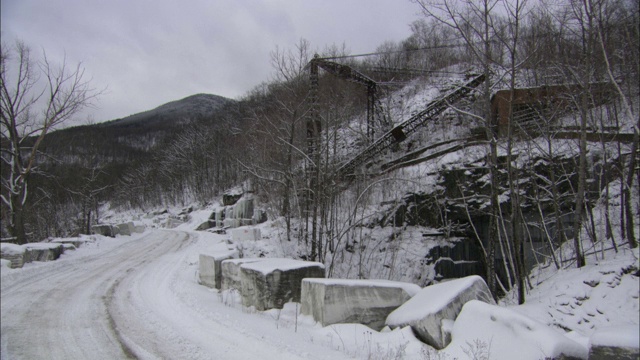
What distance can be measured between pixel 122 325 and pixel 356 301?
3558mm

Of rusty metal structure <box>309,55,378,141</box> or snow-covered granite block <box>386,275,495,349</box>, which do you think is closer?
snow-covered granite block <box>386,275,495,349</box>

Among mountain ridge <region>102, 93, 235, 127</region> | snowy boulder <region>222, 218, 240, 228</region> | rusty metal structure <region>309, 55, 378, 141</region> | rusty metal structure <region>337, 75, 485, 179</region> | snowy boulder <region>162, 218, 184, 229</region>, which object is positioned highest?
mountain ridge <region>102, 93, 235, 127</region>

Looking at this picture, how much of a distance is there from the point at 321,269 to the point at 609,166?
9.75 m

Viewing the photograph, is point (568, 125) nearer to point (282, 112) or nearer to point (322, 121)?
point (322, 121)

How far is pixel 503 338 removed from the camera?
466 centimetres

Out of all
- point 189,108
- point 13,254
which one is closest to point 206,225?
point 13,254

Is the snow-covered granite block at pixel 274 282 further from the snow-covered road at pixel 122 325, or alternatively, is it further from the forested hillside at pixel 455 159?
the forested hillside at pixel 455 159

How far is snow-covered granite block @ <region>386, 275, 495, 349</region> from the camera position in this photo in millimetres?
5297

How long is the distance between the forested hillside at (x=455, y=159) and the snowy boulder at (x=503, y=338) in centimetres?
266

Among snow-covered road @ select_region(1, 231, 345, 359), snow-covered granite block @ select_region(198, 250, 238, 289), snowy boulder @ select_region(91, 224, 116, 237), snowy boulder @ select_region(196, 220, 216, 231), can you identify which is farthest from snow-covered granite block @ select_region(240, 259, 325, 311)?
snowy boulder @ select_region(196, 220, 216, 231)

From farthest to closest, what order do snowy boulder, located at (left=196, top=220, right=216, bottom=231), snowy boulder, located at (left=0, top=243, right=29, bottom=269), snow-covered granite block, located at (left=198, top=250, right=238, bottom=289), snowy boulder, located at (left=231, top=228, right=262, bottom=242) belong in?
snowy boulder, located at (left=196, top=220, right=216, bottom=231) → snowy boulder, located at (left=231, top=228, right=262, bottom=242) → snow-covered granite block, located at (left=198, top=250, right=238, bottom=289) → snowy boulder, located at (left=0, top=243, right=29, bottom=269)

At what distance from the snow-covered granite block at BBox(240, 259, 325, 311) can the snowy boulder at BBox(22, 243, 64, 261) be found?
3.38 metres

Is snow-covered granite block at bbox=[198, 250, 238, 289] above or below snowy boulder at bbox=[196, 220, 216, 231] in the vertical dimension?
above

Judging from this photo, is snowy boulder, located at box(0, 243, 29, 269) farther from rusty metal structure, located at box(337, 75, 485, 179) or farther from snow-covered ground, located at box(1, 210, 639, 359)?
rusty metal structure, located at box(337, 75, 485, 179)
